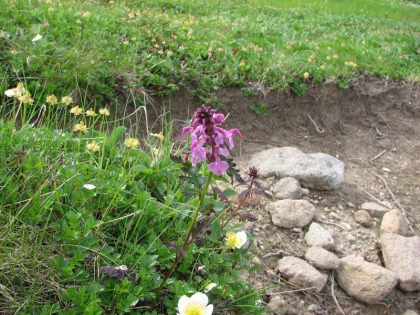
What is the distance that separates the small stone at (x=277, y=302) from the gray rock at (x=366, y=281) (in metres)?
0.55

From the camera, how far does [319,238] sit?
261 cm

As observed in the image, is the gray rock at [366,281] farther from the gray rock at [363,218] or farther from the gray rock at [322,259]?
the gray rock at [363,218]

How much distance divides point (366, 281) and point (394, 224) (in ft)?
2.73

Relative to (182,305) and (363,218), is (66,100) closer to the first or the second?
(182,305)

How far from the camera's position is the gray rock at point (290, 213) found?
2.70 metres

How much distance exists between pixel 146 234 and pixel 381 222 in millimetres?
2298

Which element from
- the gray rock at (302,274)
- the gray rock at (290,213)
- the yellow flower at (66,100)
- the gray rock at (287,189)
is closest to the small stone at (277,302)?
the gray rock at (302,274)

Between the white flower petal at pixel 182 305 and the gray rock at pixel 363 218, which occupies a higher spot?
the white flower petal at pixel 182 305

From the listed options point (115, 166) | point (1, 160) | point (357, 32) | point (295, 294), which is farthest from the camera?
point (357, 32)

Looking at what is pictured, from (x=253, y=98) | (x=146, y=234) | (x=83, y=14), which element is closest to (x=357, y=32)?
(x=253, y=98)

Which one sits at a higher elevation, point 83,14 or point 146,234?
point 83,14

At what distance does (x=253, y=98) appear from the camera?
13.2ft

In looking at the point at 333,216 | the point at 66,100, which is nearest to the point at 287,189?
the point at 333,216

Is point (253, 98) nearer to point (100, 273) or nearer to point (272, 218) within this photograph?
point (272, 218)
